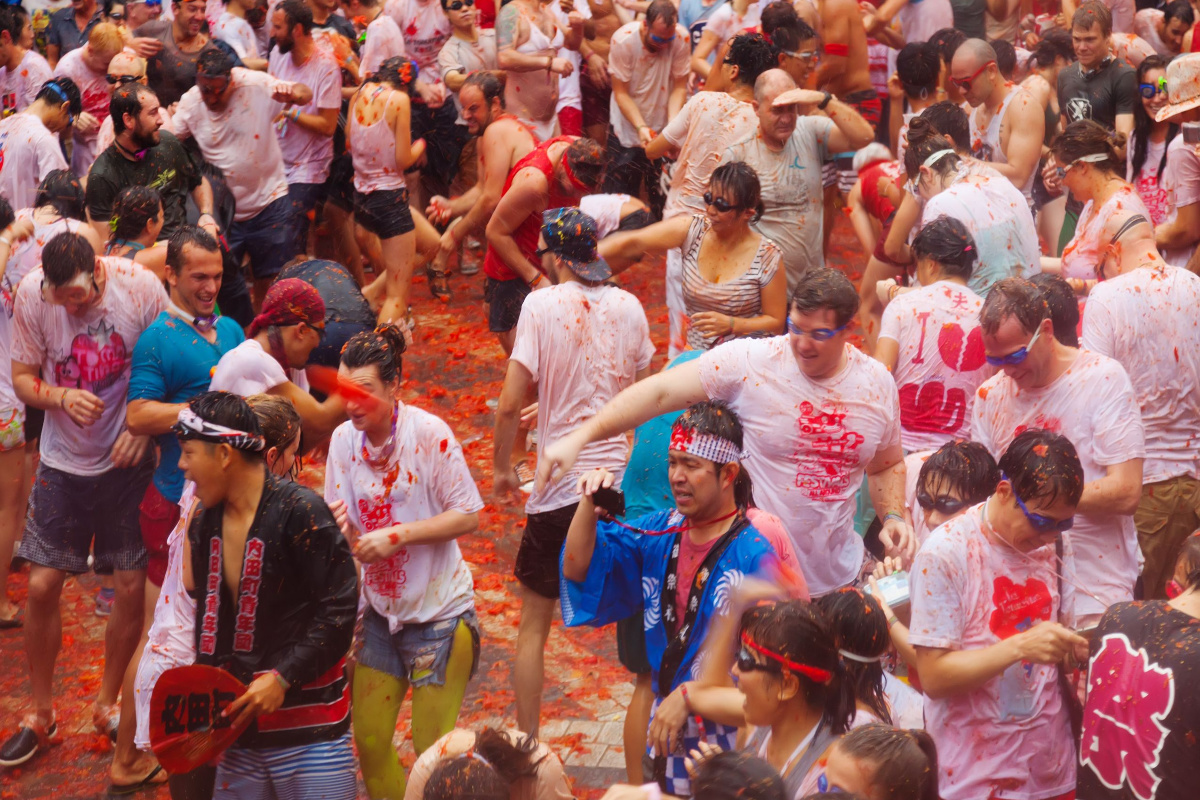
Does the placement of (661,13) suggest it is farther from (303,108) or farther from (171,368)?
(171,368)

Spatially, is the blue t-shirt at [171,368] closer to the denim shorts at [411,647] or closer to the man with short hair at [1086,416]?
the denim shorts at [411,647]

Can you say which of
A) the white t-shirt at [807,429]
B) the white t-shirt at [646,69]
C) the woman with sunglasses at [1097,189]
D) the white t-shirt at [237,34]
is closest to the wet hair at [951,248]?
the woman with sunglasses at [1097,189]

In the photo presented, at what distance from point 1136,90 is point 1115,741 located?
6385 millimetres

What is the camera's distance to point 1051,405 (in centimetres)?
467

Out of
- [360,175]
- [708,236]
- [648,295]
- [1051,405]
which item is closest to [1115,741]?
[1051,405]

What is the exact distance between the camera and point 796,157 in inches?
297

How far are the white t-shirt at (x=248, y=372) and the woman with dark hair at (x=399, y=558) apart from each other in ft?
1.36

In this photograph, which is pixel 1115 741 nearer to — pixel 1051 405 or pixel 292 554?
pixel 1051 405

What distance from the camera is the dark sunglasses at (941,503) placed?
4.50 m

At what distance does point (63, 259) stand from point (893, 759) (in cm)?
439

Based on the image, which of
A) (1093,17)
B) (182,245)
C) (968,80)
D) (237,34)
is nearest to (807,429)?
(182,245)

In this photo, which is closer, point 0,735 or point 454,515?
point 454,515

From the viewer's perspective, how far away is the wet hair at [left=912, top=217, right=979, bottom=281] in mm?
5848

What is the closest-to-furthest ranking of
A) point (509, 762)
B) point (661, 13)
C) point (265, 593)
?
point (509, 762)
point (265, 593)
point (661, 13)
